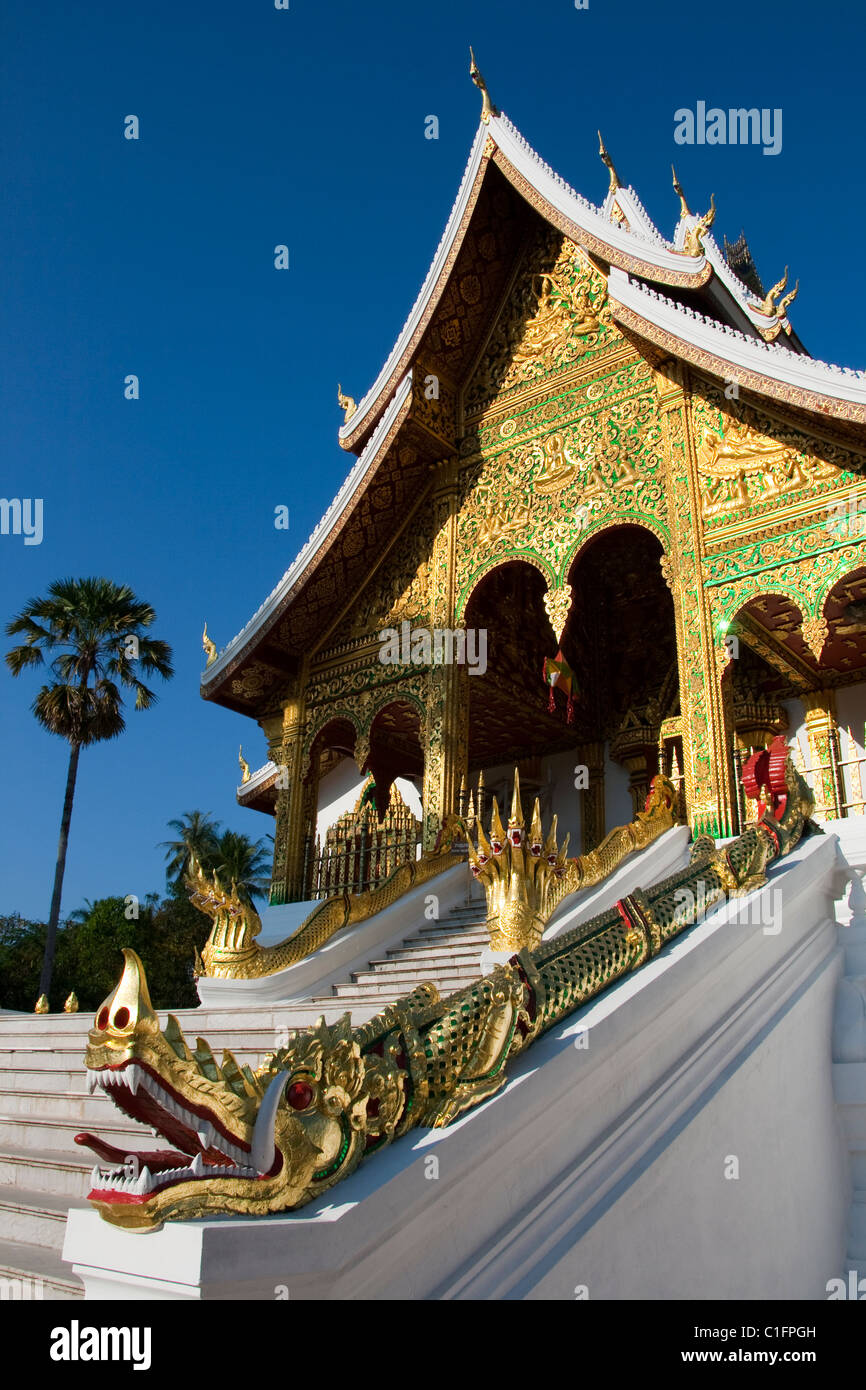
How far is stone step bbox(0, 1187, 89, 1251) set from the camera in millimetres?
2807

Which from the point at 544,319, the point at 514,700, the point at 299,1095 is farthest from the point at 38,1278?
the point at 544,319

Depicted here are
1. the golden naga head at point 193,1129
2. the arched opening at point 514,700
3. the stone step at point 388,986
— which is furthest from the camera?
the arched opening at point 514,700

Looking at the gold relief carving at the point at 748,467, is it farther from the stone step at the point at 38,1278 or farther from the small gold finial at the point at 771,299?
the stone step at the point at 38,1278

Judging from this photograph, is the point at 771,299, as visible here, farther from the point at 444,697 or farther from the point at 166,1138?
the point at 166,1138

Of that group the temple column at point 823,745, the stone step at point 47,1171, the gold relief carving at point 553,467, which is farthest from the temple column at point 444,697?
the stone step at point 47,1171

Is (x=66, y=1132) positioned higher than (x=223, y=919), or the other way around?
(x=223, y=919)

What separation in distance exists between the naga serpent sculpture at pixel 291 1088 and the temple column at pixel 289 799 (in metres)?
6.43

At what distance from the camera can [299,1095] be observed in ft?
6.11

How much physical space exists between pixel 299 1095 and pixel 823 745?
792 centimetres

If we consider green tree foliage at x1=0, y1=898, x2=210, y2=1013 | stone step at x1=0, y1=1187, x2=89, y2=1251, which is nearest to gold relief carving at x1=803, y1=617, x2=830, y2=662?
stone step at x1=0, y1=1187, x2=89, y2=1251

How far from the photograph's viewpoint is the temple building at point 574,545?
6.73 m

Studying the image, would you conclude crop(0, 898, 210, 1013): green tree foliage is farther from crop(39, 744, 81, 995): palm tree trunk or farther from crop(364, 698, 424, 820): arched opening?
crop(364, 698, 424, 820): arched opening
